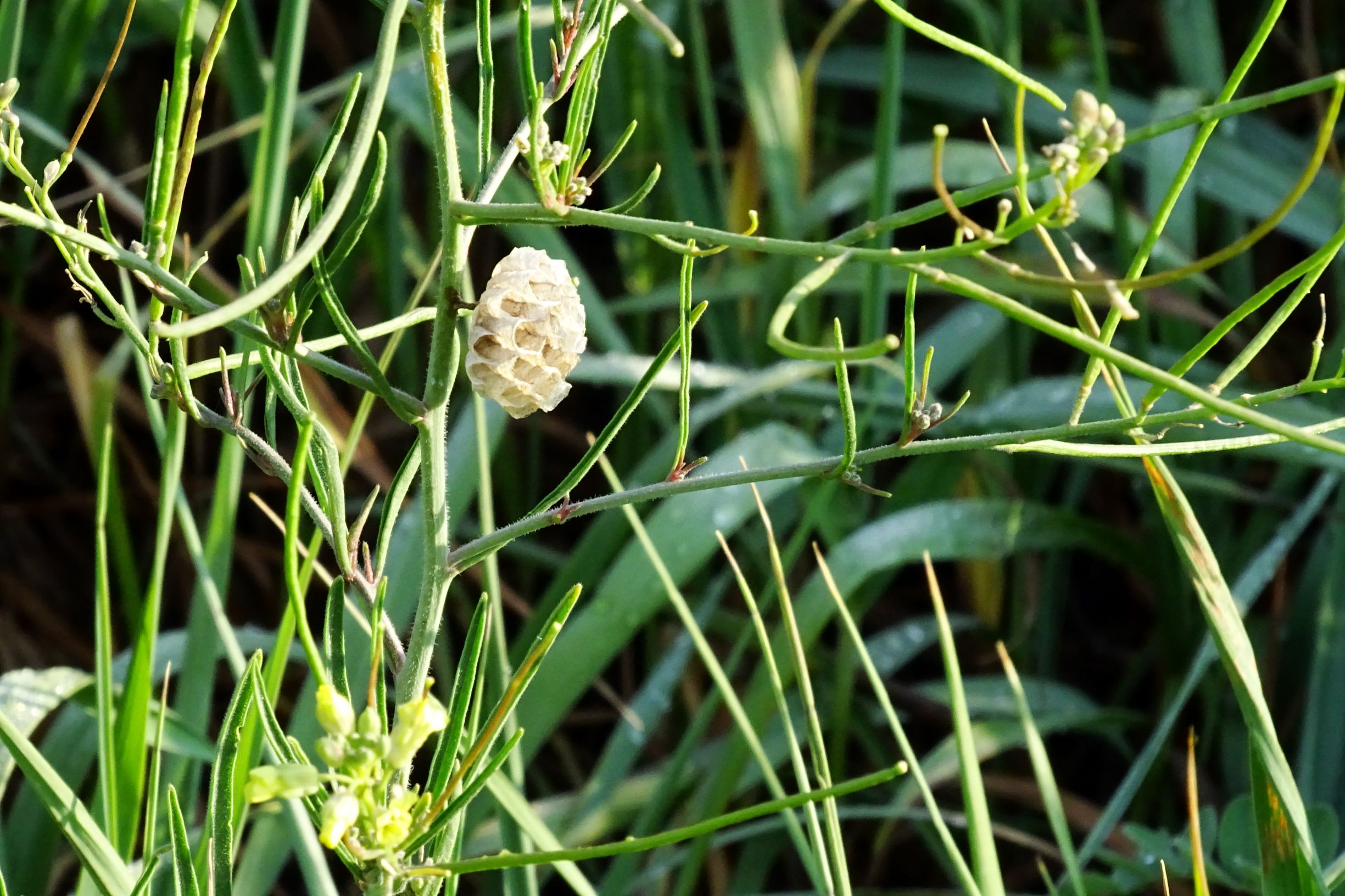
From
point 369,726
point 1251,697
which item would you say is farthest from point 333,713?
point 1251,697

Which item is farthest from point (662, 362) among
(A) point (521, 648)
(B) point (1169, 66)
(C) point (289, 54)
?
(B) point (1169, 66)

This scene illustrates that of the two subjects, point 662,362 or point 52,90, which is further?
point 52,90

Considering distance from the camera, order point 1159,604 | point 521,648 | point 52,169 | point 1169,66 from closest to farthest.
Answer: point 52,169 → point 521,648 → point 1159,604 → point 1169,66

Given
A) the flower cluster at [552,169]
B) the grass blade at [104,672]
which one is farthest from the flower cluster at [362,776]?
the grass blade at [104,672]

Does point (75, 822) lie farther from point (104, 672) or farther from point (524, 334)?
point (524, 334)

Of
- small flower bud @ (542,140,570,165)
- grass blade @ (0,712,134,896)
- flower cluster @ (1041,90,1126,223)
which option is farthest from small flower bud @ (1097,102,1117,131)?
grass blade @ (0,712,134,896)

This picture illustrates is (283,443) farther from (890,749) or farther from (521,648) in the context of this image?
(890,749)

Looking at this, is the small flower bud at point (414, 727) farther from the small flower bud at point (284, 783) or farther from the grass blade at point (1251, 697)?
the grass blade at point (1251, 697)

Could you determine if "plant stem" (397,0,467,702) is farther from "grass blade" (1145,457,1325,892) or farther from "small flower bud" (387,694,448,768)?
"grass blade" (1145,457,1325,892)
